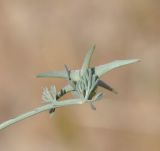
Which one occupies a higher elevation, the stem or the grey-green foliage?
the grey-green foliage

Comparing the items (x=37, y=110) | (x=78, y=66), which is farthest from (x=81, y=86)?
(x=78, y=66)

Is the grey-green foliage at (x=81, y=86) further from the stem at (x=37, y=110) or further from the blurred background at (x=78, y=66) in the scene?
the blurred background at (x=78, y=66)

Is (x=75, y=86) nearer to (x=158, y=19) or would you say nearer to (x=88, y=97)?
(x=88, y=97)

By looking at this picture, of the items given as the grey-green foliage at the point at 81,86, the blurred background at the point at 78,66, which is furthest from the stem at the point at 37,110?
Answer: the blurred background at the point at 78,66

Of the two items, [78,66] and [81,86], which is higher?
[81,86]

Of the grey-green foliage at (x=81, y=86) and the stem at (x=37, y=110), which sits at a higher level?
the grey-green foliage at (x=81, y=86)

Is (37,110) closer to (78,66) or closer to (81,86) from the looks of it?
(81,86)

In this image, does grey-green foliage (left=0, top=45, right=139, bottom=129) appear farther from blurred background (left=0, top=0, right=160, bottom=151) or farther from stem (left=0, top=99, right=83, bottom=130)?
blurred background (left=0, top=0, right=160, bottom=151)

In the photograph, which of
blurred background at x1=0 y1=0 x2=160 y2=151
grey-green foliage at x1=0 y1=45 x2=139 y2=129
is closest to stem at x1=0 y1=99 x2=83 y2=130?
grey-green foliage at x1=0 y1=45 x2=139 y2=129

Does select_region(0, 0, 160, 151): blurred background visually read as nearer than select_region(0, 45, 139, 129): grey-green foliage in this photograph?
No
